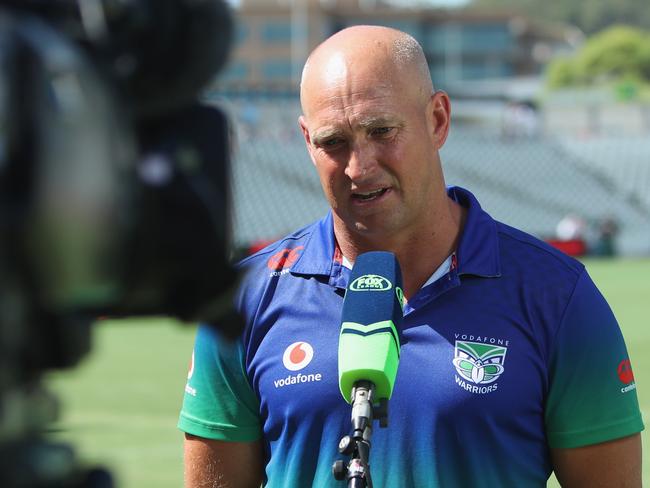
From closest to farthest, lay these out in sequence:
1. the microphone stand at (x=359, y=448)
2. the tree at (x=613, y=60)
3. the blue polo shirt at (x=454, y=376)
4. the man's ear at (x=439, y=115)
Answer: the microphone stand at (x=359, y=448) → the blue polo shirt at (x=454, y=376) → the man's ear at (x=439, y=115) → the tree at (x=613, y=60)

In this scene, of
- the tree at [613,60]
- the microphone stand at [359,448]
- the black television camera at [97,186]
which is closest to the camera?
the black television camera at [97,186]

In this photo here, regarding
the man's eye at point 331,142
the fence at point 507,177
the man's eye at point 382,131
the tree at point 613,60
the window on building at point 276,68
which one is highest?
the tree at point 613,60

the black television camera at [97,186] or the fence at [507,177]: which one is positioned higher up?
the fence at [507,177]

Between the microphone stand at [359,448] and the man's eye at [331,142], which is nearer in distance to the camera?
the microphone stand at [359,448]

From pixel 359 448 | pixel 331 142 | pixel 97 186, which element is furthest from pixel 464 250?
pixel 97 186

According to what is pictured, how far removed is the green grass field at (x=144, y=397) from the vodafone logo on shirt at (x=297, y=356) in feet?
2.83

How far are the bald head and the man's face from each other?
11 mm

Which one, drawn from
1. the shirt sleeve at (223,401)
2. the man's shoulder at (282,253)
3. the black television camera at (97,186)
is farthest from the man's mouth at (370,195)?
the black television camera at (97,186)

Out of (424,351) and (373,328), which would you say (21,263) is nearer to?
(373,328)

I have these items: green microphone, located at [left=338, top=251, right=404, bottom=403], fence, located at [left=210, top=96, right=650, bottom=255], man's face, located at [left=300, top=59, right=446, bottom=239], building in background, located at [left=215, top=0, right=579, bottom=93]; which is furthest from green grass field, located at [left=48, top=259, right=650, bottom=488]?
building in background, located at [left=215, top=0, right=579, bottom=93]

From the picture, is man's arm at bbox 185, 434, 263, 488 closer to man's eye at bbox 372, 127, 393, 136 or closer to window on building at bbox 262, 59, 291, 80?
man's eye at bbox 372, 127, 393, 136

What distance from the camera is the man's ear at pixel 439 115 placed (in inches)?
127

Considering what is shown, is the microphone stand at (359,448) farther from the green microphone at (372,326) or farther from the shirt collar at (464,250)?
the shirt collar at (464,250)

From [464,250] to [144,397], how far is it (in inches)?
370
